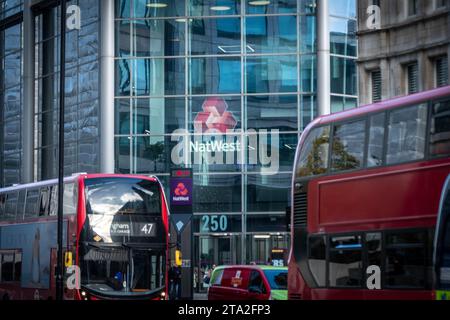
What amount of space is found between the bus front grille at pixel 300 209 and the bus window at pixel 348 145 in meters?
1.12

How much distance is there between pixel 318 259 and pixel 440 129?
4.54 metres

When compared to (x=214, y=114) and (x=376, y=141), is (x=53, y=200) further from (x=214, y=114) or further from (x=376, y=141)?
(x=214, y=114)

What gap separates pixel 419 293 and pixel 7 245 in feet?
68.0

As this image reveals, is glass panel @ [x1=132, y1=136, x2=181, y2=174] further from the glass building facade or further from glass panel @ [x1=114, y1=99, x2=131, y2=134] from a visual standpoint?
glass panel @ [x1=114, y1=99, x2=131, y2=134]

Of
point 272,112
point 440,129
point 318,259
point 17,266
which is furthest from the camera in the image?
point 272,112

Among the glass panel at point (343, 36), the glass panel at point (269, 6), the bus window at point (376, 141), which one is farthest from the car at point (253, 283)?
the glass panel at point (269, 6)

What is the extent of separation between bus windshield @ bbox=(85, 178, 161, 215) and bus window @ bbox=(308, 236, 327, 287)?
992 cm

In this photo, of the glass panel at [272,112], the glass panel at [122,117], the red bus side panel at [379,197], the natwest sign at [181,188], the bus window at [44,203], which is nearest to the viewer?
the red bus side panel at [379,197]

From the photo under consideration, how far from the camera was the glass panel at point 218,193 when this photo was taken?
4666cm

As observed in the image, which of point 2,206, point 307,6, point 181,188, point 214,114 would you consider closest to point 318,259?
point 181,188

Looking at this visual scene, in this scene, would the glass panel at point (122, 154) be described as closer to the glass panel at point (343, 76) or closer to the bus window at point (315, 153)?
the glass panel at point (343, 76)

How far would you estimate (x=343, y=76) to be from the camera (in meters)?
46.3

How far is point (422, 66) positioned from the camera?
37.1 metres
